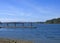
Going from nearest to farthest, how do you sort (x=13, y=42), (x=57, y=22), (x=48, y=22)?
(x=13, y=42)
(x=57, y=22)
(x=48, y=22)

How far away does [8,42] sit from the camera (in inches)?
742

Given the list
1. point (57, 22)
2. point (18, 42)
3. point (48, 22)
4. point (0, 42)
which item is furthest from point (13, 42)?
point (48, 22)

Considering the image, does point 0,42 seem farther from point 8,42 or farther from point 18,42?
point 18,42

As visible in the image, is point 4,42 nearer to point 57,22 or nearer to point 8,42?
point 8,42

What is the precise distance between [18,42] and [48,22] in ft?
522

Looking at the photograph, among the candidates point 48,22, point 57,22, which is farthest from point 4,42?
point 48,22

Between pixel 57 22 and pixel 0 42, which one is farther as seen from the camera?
pixel 57 22

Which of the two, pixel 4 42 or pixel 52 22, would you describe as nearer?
pixel 4 42

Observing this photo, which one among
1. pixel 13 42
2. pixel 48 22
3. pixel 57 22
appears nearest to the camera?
pixel 13 42

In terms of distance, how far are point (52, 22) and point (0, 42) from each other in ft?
509

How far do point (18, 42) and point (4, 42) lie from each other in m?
2.00

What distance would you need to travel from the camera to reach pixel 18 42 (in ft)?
61.0

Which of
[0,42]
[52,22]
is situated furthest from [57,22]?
[0,42]

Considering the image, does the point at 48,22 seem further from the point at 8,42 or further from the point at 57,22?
the point at 8,42
